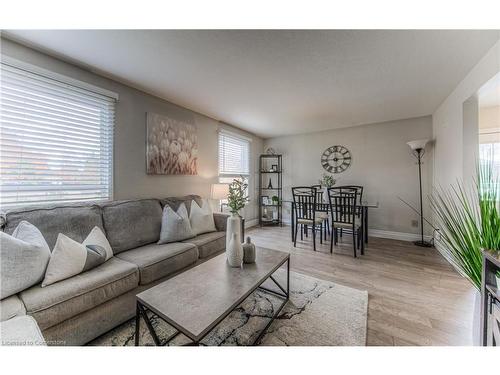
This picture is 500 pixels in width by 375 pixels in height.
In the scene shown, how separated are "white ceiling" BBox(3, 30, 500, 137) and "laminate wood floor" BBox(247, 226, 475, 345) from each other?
2280 mm

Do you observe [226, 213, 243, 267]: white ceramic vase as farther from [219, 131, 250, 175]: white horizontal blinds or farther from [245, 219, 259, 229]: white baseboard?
[245, 219, 259, 229]: white baseboard

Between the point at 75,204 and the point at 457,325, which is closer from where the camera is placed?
the point at 457,325

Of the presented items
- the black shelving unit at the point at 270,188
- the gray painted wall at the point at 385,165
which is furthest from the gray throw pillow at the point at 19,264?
the gray painted wall at the point at 385,165

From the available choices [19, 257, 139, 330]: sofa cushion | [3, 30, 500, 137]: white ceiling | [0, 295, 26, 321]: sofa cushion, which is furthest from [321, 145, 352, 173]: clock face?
[0, 295, 26, 321]: sofa cushion

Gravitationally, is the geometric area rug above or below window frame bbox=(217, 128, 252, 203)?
below

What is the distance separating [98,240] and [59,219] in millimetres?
Result: 341

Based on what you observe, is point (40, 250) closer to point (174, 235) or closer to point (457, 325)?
point (174, 235)

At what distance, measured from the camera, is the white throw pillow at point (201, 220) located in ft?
8.12

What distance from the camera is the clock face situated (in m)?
4.30

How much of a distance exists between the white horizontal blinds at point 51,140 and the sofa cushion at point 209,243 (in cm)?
116

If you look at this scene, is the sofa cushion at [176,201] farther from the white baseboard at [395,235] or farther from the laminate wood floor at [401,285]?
the white baseboard at [395,235]
